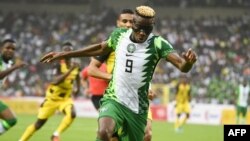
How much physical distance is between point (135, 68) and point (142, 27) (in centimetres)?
56

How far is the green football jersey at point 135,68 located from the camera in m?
8.61

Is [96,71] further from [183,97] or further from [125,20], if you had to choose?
[183,97]

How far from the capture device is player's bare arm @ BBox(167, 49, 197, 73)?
773cm

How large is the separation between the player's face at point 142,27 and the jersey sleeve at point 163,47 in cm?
17

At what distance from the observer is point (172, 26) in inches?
1790

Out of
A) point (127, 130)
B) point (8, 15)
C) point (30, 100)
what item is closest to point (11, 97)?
point (30, 100)

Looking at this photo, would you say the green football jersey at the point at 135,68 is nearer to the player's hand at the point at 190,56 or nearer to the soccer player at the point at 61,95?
the player's hand at the point at 190,56

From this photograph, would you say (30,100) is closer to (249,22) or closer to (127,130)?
(249,22)

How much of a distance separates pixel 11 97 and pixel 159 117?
863 cm

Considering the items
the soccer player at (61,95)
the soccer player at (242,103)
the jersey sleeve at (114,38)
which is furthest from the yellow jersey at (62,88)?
the soccer player at (242,103)

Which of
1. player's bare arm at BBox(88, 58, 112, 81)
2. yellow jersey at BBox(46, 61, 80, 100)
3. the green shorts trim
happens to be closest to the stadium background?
yellow jersey at BBox(46, 61, 80, 100)

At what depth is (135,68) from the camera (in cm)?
863

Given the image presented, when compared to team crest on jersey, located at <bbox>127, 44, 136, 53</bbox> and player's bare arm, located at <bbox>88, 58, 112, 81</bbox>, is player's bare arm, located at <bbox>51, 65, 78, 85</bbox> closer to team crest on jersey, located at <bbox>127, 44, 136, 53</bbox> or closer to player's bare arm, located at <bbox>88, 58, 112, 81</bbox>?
player's bare arm, located at <bbox>88, 58, 112, 81</bbox>

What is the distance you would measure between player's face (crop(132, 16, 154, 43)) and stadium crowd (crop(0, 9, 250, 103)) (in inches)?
1093
